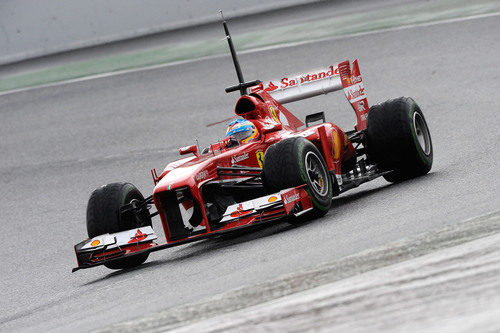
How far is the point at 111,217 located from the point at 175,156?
5.59 metres

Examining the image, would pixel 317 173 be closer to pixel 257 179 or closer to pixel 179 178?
pixel 257 179

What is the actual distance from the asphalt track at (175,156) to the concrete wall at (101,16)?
4.24 ft

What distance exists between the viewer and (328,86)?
34.2ft

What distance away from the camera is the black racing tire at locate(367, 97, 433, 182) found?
9375 mm

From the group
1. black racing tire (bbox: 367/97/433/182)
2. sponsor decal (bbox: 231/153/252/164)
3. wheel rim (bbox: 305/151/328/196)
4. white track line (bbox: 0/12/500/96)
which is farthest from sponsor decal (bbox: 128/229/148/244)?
white track line (bbox: 0/12/500/96)

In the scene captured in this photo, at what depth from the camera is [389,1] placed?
20.6m

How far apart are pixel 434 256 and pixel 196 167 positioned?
367 centimetres

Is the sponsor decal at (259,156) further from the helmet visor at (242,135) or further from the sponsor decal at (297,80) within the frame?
the sponsor decal at (297,80)

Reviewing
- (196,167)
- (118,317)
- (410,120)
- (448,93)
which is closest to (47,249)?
(196,167)

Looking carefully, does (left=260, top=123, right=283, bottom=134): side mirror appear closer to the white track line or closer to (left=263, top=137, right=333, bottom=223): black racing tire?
(left=263, top=137, right=333, bottom=223): black racing tire

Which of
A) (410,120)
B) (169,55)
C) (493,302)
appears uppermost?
(169,55)

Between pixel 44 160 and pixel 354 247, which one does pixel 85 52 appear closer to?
pixel 44 160

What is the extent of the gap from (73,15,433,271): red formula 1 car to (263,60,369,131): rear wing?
0.22 ft

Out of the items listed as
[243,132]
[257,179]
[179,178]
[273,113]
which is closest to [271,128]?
[243,132]
